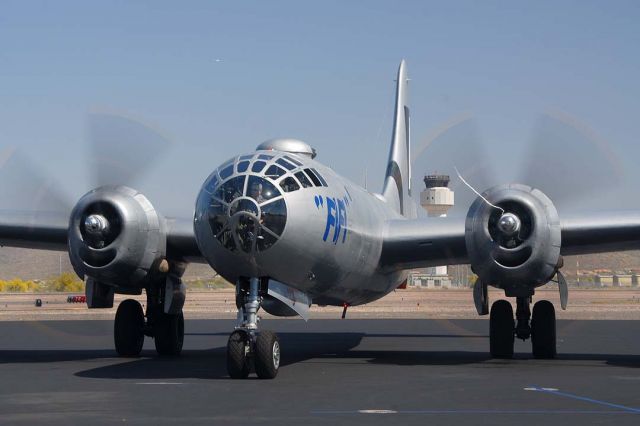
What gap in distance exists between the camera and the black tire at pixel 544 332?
2173 centimetres

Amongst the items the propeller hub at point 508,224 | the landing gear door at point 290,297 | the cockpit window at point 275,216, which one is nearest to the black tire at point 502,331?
the propeller hub at point 508,224

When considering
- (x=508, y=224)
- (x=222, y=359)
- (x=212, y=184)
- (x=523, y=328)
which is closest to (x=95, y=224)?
(x=212, y=184)

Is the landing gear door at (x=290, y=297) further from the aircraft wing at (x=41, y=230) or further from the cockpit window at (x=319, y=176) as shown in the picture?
the aircraft wing at (x=41, y=230)

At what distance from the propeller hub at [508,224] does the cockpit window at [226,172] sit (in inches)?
211

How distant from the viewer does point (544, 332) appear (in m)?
21.8

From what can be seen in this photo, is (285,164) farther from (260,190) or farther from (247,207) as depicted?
(247,207)

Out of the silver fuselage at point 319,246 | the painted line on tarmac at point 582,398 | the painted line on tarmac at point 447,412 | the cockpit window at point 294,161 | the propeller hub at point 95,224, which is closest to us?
the painted line on tarmac at point 447,412

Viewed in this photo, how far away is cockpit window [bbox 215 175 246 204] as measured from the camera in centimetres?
1677

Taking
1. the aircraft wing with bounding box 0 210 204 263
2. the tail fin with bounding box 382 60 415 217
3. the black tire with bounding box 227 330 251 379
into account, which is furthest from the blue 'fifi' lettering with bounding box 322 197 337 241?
the tail fin with bounding box 382 60 415 217

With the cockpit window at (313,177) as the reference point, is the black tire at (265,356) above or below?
below

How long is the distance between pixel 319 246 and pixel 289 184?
4.40 ft

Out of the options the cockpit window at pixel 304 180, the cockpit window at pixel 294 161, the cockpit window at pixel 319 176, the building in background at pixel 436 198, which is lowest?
Answer: the cockpit window at pixel 304 180

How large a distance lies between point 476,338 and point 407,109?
850cm

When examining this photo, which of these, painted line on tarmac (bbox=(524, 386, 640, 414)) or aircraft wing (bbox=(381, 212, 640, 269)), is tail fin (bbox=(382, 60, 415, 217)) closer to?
aircraft wing (bbox=(381, 212, 640, 269))
